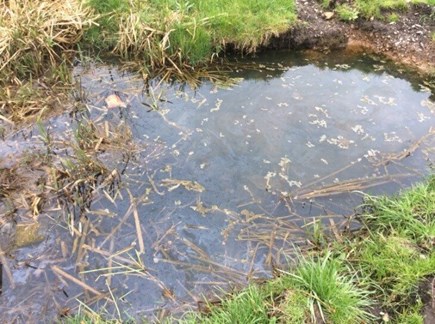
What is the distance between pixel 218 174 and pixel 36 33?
3566 mm

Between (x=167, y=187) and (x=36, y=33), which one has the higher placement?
(x=36, y=33)

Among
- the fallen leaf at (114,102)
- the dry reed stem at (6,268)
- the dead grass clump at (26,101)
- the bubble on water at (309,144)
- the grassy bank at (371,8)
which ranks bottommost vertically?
the dry reed stem at (6,268)

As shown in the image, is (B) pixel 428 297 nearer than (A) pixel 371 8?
Yes

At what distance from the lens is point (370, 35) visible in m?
7.59

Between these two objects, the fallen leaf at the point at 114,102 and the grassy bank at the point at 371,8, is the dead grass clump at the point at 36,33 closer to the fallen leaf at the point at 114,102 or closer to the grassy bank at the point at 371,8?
the fallen leaf at the point at 114,102

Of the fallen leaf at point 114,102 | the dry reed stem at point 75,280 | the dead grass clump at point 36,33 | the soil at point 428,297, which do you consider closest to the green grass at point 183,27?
the dead grass clump at point 36,33

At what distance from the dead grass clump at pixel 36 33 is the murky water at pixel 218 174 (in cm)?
60

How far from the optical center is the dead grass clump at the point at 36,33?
614 cm

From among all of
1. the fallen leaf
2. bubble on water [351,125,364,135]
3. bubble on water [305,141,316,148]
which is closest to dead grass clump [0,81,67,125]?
the fallen leaf

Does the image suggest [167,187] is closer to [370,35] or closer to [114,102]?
[114,102]

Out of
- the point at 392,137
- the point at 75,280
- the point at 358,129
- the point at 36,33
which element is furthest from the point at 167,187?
the point at 36,33

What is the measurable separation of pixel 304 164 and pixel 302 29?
3.02 meters

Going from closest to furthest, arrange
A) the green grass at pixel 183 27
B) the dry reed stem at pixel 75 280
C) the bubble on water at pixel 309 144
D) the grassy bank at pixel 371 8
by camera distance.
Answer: the dry reed stem at pixel 75 280 < the bubble on water at pixel 309 144 < the green grass at pixel 183 27 < the grassy bank at pixel 371 8

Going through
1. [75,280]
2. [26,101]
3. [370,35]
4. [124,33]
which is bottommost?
[75,280]
